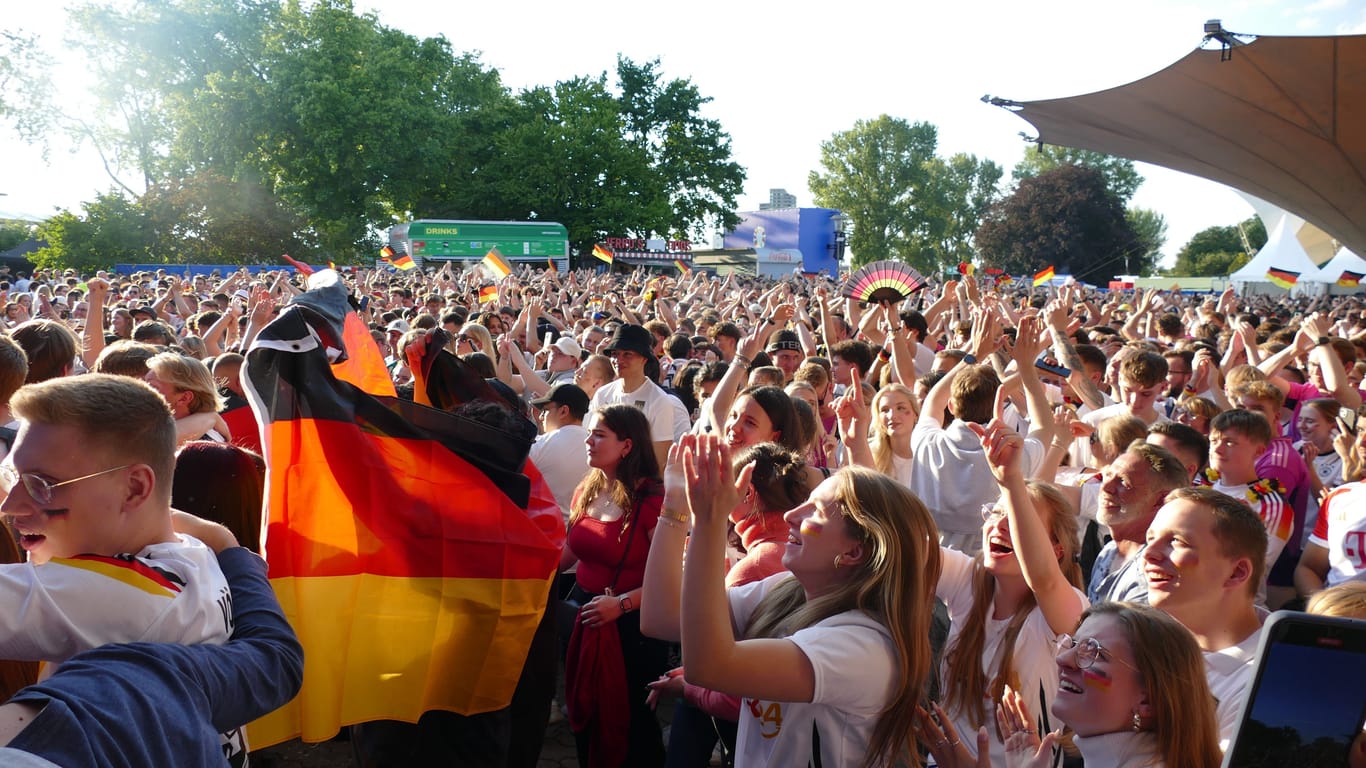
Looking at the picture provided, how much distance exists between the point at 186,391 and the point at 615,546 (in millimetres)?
1960

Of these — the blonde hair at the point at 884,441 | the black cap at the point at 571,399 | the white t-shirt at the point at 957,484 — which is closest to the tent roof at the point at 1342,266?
the blonde hair at the point at 884,441

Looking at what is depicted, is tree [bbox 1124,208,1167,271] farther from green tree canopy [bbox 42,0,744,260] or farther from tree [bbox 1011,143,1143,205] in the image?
green tree canopy [bbox 42,0,744,260]

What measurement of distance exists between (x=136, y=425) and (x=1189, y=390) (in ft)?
23.8

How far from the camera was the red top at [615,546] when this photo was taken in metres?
4.21

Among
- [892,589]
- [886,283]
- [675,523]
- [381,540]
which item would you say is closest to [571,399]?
[381,540]

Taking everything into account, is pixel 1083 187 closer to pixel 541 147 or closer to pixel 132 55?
pixel 541 147

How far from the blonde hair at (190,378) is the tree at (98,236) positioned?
41.4 m

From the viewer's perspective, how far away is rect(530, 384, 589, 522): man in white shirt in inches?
212

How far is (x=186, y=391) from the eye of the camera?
13.8ft

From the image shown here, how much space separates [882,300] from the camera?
10289 millimetres

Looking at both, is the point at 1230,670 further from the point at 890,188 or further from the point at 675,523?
the point at 890,188

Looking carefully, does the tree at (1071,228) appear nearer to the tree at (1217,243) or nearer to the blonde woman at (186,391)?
Answer: the tree at (1217,243)

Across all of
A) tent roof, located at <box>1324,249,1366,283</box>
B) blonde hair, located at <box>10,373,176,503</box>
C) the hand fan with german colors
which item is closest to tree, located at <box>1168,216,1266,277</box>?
tent roof, located at <box>1324,249,1366,283</box>

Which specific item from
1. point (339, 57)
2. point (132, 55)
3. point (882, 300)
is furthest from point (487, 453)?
point (132, 55)
